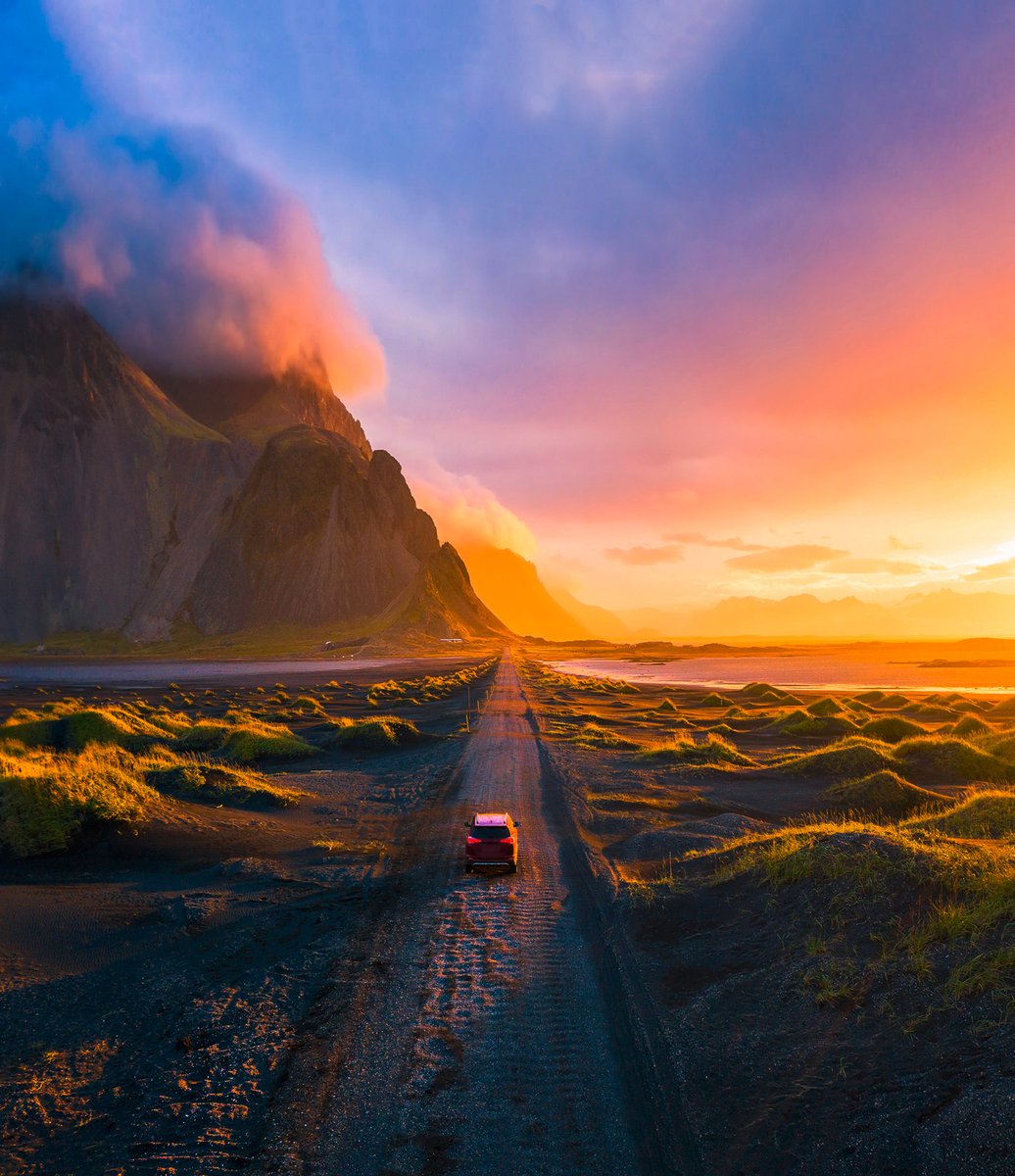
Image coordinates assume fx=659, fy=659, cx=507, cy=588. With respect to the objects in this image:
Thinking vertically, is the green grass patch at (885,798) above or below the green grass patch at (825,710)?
below

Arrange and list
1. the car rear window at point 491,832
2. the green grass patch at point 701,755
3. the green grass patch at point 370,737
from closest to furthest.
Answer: the car rear window at point 491,832
the green grass patch at point 701,755
the green grass patch at point 370,737

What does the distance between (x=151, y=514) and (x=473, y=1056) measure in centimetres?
18908

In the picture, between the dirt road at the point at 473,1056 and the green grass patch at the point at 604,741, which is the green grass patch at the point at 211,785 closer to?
the dirt road at the point at 473,1056

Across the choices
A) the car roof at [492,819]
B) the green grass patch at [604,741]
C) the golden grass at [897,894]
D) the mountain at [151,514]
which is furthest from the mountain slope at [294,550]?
the golden grass at [897,894]

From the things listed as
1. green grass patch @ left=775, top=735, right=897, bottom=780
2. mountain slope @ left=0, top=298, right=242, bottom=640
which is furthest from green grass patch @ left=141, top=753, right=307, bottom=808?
mountain slope @ left=0, top=298, right=242, bottom=640

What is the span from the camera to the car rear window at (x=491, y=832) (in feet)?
49.0

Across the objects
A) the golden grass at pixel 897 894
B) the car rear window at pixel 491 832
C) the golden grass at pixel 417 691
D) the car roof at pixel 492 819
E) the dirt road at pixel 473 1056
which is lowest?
the golden grass at pixel 417 691

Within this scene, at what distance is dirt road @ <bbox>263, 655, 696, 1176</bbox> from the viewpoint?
633 cm

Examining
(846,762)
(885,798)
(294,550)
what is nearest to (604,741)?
(846,762)

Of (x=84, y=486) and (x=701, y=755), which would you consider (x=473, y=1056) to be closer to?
(x=701, y=755)

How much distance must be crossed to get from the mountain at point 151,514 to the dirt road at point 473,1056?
167541 millimetres

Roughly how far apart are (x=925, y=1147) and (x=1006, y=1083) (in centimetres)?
105

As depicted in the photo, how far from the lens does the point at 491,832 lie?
1502 centimetres

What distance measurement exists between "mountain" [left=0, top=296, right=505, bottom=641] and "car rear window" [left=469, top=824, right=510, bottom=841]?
538ft
